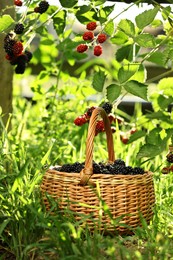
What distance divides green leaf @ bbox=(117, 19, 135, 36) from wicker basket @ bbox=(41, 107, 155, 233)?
0.27 metres

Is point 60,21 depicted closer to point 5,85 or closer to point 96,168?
point 5,85

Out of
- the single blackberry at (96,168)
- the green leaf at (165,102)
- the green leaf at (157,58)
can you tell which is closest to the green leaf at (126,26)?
the green leaf at (157,58)

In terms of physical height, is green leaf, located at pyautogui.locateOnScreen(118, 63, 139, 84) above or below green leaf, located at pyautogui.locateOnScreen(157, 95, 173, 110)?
above

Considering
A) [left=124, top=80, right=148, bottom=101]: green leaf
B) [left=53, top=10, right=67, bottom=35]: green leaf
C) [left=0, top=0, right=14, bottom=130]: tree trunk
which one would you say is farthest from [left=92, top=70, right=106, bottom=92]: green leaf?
[left=0, top=0, right=14, bottom=130]: tree trunk

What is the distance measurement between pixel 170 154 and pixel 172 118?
0.19 metres

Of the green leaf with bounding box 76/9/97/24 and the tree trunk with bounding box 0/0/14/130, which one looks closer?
the green leaf with bounding box 76/9/97/24

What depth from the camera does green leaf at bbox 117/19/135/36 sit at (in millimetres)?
2162

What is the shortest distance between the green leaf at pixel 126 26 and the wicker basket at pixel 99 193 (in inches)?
10.7

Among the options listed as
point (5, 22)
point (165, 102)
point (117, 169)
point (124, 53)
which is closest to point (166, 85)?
point (165, 102)

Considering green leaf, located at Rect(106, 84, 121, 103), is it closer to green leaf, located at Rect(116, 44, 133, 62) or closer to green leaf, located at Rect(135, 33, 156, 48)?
green leaf, located at Rect(135, 33, 156, 48)

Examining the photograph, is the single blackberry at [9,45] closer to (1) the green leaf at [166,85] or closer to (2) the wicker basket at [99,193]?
(2) the wicker basket at [99,193]

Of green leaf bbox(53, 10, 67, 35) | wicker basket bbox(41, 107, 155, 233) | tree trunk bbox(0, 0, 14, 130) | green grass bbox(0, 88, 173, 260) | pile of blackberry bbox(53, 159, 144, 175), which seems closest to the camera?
green grass bbox(0, 88, 173, 260)

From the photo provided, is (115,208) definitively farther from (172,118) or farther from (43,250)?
(172,118)

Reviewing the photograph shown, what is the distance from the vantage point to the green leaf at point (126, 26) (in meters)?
2.16
